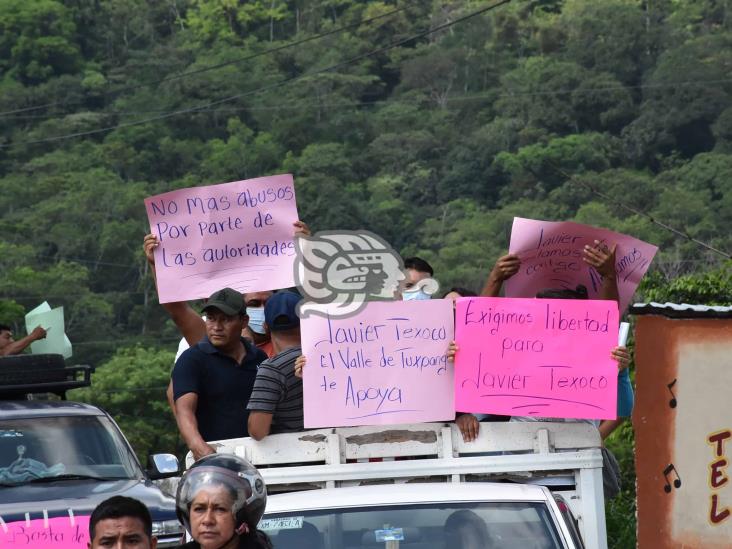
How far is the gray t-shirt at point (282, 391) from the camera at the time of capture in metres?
6.61

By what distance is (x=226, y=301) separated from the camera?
732 cm

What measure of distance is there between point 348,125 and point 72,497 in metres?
88.7

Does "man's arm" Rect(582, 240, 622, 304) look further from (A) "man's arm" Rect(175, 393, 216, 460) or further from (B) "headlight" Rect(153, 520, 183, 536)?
(B) "headlight" Rect(153, 520, 183, 536)

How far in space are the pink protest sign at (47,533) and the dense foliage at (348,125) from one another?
4847 cm

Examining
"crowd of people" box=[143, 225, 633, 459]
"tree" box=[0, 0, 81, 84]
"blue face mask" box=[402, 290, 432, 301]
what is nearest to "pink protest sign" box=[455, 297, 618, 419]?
"crowd of people" box=[143, 225, 633, 459]

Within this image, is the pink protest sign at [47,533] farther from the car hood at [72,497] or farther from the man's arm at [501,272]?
the man's arm at [501,272]

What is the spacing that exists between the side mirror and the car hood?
0.29ft

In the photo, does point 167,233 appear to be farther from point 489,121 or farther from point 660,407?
point 489,121

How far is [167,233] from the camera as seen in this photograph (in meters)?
7.59

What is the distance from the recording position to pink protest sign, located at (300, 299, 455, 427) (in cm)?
634

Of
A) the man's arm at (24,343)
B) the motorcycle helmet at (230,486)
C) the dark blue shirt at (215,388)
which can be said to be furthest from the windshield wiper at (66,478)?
the motorcycle helmet at (230,486)

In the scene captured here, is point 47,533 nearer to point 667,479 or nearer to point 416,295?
point 416,295

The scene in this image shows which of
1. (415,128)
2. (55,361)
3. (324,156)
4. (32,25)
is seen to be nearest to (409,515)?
(55,361)

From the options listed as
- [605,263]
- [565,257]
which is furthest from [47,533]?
[605,263]
